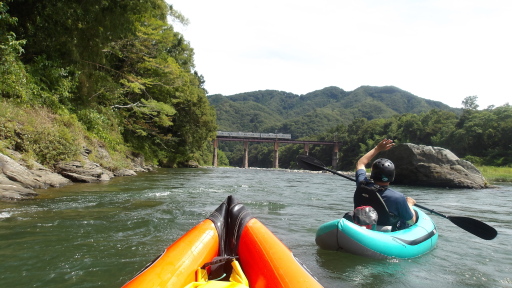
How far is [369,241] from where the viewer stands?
355cm

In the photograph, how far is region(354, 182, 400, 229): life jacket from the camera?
12.3 ft

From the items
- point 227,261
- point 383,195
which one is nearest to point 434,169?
point 383,195

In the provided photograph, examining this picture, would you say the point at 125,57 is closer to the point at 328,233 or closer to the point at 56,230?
the point at 56,230

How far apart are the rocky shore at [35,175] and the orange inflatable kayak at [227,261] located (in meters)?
4.65

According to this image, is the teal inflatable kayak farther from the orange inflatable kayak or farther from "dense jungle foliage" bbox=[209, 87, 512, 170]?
"dense jungle foliage" bbox=[209, 87, 512, 170]

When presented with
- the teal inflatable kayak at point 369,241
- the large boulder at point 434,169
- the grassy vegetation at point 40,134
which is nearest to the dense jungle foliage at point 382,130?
the large boulder at point 434,169

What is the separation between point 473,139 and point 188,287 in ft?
165

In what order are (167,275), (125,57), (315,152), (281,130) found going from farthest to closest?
1. (281,130)
2. (315,152)
3. (125,57)
4. (167,275)

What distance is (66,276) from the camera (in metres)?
2.85

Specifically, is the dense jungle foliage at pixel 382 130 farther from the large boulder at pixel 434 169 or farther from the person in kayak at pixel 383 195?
the person in kayak at pixel 383 195

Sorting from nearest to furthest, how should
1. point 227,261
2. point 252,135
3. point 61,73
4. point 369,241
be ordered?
point 227,261
point 369,241
point 61,73
point 252,135

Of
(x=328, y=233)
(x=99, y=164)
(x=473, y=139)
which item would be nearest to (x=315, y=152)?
(x=473, y=139)

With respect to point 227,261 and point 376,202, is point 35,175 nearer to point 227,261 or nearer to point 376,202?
point 227,261

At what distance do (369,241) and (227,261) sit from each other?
5.37ft
